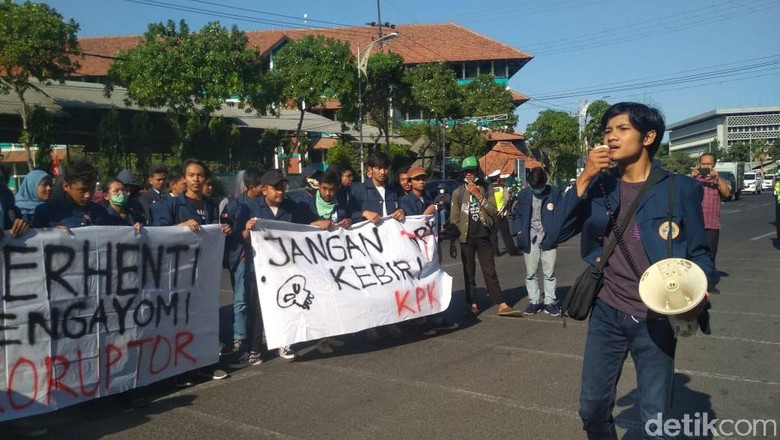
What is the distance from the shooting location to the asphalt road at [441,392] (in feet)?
15.3

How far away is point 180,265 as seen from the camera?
5.73 meters

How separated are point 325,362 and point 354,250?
1.18m

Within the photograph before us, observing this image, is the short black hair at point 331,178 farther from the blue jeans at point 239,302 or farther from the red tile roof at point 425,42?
the red tile roof at point 425,42

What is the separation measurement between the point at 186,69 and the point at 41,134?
16.7 feet

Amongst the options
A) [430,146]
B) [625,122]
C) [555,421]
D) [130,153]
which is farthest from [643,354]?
[430,146]

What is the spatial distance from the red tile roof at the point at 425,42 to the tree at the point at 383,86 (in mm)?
27571

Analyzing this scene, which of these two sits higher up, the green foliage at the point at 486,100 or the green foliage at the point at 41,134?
the green foliage at the point at 486,100

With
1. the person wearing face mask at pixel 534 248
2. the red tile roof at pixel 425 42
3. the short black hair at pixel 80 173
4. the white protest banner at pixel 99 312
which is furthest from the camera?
the red tile roof at pixel 425 42

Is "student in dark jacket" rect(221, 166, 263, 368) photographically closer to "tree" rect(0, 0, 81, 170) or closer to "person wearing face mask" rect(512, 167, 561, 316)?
"person wearing face mask" rect(512, 167, 561, 316)

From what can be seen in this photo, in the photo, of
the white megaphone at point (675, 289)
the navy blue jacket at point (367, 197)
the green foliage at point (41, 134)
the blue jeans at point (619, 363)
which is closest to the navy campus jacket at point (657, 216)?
the white megaphone at point (675, 289)

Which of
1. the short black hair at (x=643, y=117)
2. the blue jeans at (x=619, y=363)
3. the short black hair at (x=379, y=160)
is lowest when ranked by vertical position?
the blue jeans at (x=619, y=363)

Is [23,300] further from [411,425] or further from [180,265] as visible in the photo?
[411,425]

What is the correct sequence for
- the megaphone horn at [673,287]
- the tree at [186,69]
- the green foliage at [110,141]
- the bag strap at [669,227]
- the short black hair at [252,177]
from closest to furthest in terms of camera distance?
the megaphone horn at [673,287] < the bag strap at [669,227] < the short black hair at [252,177] < the tree at [186,69] < the green foliage at [110,141]

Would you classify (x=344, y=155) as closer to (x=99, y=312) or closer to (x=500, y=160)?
(x=500, y=160)
